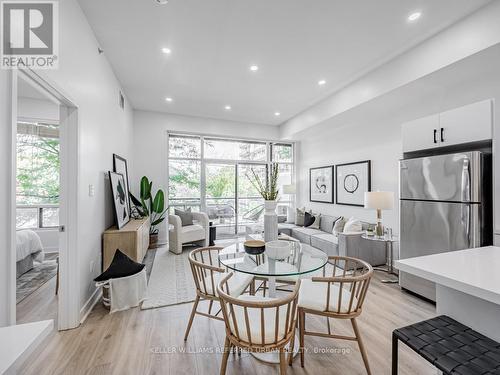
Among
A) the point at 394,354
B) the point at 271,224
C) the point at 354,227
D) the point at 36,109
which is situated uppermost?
the point at 36,109

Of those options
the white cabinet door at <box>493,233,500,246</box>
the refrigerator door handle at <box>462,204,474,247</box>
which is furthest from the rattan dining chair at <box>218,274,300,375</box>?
the white cabinet door at <box>493,233,500,246</box>

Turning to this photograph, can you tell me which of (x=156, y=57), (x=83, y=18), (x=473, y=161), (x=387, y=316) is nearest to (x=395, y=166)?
(x=473, y=161)

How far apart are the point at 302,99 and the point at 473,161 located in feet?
10.1

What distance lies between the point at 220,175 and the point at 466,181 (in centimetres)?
479

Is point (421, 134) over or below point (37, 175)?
over

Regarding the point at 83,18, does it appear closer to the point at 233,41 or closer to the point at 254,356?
the point at 233,41

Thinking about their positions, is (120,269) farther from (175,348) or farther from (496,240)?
(496,240)

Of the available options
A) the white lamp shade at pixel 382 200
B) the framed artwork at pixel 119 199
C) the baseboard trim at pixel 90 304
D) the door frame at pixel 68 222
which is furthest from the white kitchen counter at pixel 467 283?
the framed artwork at pixel 119 199

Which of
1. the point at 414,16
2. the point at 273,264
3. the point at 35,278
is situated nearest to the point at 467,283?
the point at 273,264

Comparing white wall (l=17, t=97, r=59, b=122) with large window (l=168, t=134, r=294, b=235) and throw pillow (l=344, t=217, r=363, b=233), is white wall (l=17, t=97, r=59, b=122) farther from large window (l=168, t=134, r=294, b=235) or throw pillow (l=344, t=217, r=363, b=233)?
throw pillow (l=344, t=217, r=363, b=233)

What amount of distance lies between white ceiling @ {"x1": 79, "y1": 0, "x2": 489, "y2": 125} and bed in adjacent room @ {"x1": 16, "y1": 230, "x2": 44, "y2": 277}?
287cm

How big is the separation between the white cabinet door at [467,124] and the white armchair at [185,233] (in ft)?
13.7

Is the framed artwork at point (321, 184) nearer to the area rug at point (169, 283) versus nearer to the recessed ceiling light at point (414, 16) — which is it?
the recessed ceiling light at point (414, 16)

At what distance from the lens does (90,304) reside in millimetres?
2529
